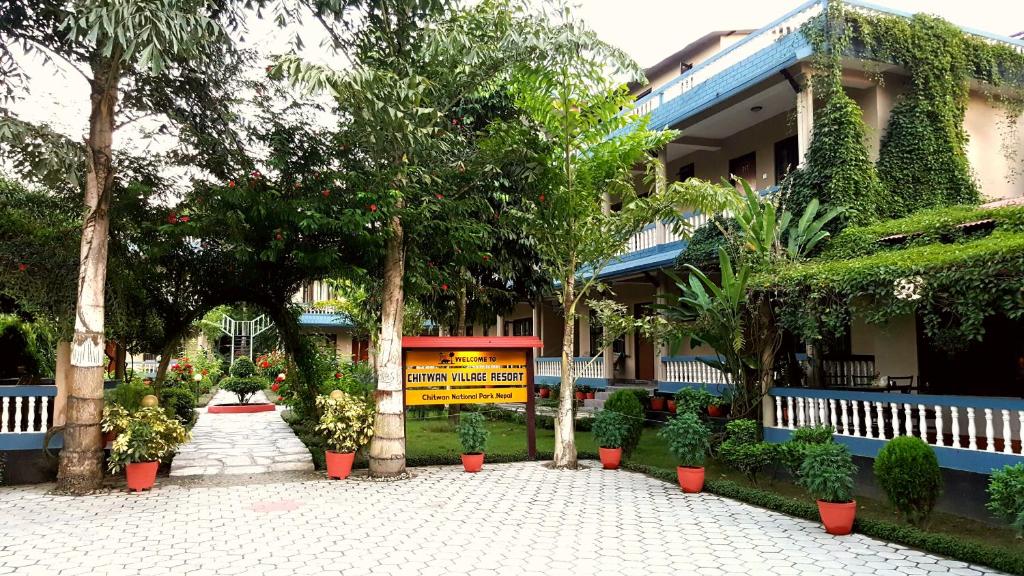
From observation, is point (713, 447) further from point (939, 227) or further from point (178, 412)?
point (178, 412)

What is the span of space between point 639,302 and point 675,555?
15.7 meters

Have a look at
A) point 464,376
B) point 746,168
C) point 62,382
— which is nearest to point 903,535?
point 464,376

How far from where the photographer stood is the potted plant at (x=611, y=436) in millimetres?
10773

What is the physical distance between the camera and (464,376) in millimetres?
11328

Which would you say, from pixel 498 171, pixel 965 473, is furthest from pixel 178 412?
pixel 965 473

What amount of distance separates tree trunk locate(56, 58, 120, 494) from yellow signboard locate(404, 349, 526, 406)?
421cm

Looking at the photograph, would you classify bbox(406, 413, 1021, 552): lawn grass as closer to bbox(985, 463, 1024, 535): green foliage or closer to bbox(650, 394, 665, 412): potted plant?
bbox(650, 394, 665, 412): potted plant

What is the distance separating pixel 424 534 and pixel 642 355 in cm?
1523

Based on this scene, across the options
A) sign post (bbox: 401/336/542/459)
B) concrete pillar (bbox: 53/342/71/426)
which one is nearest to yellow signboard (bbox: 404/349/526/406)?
sign post (bbox: 401/336/542/459)

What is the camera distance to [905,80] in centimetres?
1327

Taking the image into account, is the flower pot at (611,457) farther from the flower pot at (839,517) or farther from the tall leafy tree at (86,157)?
the tall leafy tree at (86,157)

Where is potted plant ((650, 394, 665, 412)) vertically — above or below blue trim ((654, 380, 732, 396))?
below

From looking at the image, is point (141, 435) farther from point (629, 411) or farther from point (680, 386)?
point (680, 386)

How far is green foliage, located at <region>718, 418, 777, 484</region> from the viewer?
871 centimetres
